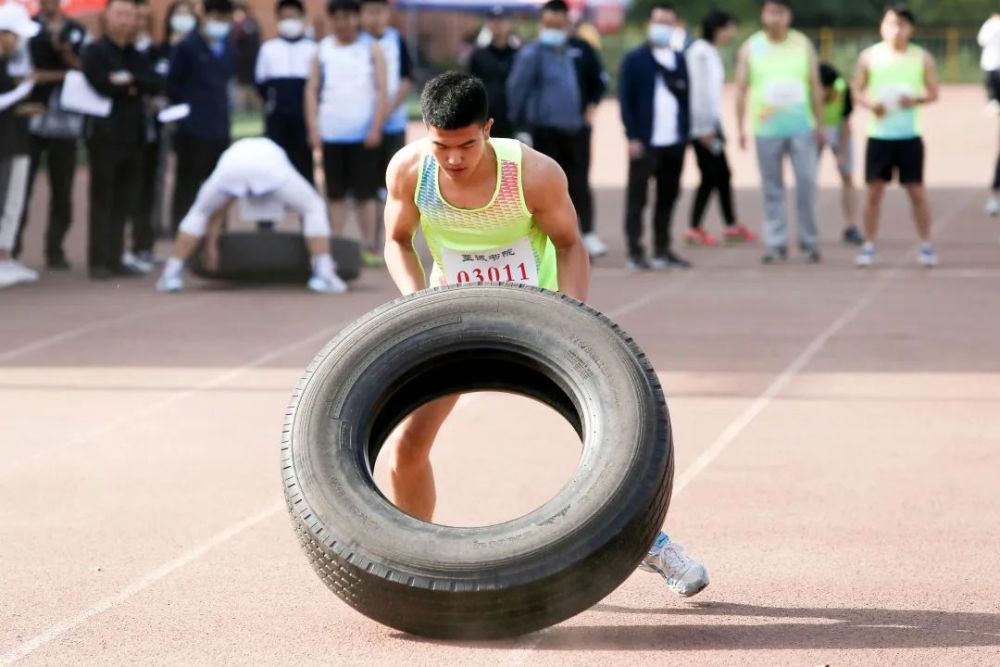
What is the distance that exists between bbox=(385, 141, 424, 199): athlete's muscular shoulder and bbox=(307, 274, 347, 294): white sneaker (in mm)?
7416

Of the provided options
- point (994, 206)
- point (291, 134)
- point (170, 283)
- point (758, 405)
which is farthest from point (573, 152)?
point (994, 206)

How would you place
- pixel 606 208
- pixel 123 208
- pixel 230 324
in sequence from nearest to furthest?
pixel 230 324 < pixel 123 208 < pixel 606 208

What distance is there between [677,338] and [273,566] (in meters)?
5.42

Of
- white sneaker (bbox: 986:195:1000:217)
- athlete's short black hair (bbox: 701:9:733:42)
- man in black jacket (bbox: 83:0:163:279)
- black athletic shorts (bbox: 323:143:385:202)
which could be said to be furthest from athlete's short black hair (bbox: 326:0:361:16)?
white sneaker (bbox: 986:195:1000:217)

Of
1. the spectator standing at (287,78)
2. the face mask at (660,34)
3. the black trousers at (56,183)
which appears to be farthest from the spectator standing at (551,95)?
the black trousers at (56,183)

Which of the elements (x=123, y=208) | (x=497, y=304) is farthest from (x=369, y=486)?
(x=123, y=208)

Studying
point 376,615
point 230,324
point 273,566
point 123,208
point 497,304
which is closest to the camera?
point 376,615

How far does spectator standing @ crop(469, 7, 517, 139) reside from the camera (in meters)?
15.1

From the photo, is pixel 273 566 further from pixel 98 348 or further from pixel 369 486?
pixel 98 348

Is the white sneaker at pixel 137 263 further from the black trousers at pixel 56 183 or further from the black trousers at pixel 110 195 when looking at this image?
the black trousers at pixel 56 183

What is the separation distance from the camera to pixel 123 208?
1395 cm

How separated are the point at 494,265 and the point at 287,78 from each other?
9.22m

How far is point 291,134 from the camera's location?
48.9 feet

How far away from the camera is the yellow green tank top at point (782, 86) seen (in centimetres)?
1433
